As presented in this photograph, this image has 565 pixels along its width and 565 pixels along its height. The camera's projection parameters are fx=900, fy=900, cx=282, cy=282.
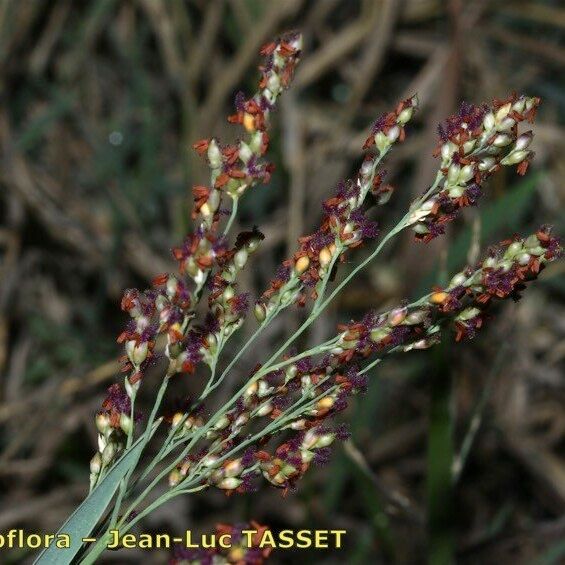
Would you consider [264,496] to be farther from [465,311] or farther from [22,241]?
[465,311]

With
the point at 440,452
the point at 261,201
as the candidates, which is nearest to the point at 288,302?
the point at 440,452

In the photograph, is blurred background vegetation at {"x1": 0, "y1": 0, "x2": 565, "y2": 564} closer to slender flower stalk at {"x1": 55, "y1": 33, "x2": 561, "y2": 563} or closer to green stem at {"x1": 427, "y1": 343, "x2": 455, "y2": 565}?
green stem at {"x1": 427, "y1": 343, "x2": 455, "y2": 565}

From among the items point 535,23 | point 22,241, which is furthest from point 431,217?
point 535,23

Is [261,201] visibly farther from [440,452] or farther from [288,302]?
[288,302]

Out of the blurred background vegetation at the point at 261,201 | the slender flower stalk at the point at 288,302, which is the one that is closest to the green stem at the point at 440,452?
the slender flower stalk at the point at 288,302

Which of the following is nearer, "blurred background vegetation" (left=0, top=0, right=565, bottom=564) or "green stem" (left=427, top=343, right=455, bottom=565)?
"green stem" (left=427, top=343, right=455, bottom=565)

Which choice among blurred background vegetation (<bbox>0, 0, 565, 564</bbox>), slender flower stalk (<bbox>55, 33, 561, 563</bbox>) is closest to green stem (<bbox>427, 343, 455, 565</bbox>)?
slender flower stalk (<bbox>55, 33, 561, 563</bbox>)
